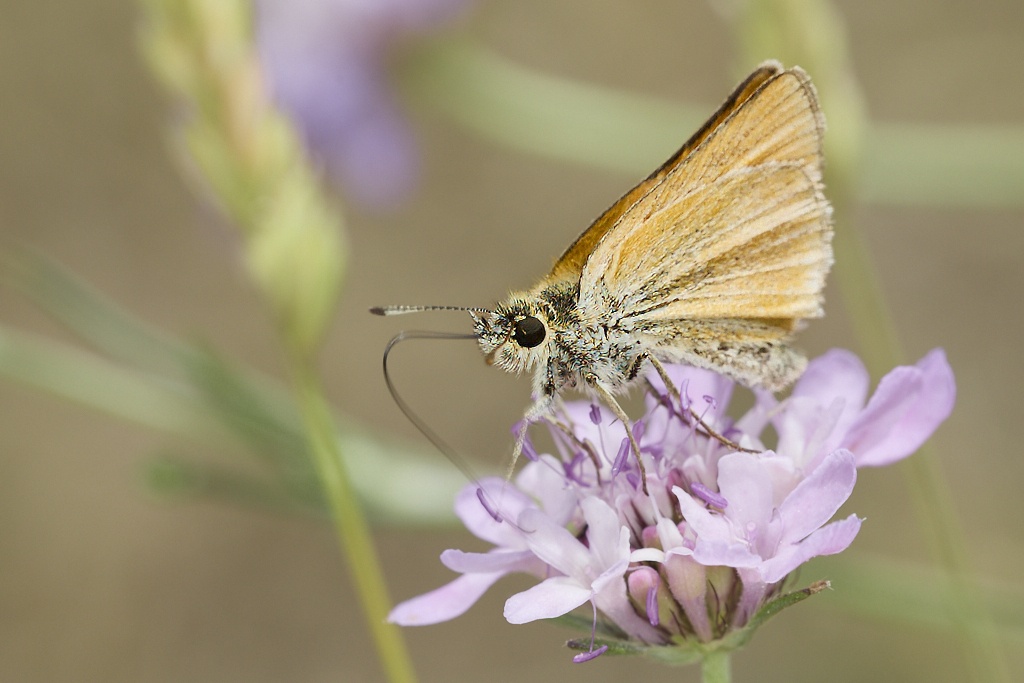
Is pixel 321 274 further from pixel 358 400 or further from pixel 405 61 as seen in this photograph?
pixel 358 400

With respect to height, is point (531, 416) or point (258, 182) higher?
point (258, 182)

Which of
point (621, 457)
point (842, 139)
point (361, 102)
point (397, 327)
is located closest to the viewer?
point (621, 457)

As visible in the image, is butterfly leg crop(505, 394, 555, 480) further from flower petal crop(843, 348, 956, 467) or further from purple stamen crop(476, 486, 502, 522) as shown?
flower petal crop(843, 348, 956, 467)


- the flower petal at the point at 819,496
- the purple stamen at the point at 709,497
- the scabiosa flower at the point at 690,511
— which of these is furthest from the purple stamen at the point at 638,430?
the flower petal at the point at 819,496

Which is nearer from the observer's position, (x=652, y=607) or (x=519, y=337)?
(x=652, y=607)

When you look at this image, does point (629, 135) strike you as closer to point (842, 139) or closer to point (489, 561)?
point (842, 139)

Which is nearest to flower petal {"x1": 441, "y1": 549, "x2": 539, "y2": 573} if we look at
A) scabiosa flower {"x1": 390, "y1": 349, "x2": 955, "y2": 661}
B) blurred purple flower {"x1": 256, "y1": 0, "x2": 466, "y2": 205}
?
scabiosa flower {"x1": 390, "y1": 349, "x2": 955, "y2": 661}

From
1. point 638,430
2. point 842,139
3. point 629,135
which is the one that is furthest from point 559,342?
point 629,135
